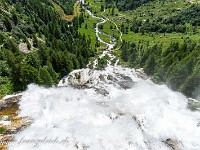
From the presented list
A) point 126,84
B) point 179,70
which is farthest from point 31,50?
point 179,70

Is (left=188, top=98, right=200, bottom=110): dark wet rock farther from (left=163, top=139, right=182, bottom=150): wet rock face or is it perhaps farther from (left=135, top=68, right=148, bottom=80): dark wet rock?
(left=135, top=68, right=148, bottom=80): dark wet rock

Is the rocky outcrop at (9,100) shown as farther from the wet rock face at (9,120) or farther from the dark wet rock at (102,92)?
the dark wet rock at (102,92)

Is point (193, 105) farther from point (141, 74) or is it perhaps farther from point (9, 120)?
point (9, 120)

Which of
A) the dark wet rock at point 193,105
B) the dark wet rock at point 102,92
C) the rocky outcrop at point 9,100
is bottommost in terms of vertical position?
the dark wet rock at point 102,92

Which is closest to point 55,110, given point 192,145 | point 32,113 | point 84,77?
point 32,113

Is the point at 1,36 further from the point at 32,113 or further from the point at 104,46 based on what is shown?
the point at 104,46

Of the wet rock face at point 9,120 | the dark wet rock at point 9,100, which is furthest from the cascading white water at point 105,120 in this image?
the dark wet rock at point 9,100
